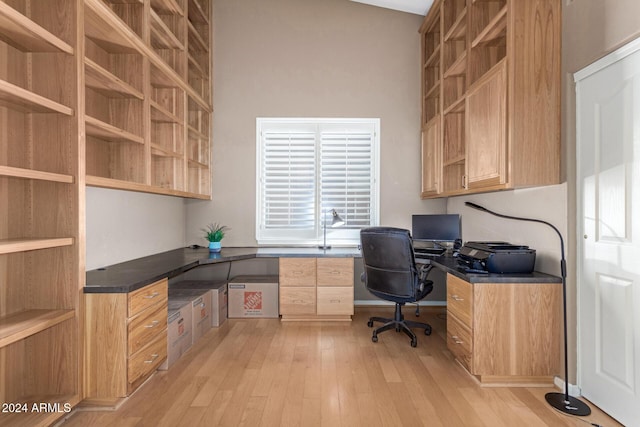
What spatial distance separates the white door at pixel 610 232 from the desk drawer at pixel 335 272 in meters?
1.91

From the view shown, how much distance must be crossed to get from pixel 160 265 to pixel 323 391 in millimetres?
1605

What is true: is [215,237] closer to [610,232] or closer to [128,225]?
[128,225]

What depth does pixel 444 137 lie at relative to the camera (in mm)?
3352

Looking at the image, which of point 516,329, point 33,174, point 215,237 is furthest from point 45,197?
point 516,329

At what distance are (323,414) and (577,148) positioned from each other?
7.44ft

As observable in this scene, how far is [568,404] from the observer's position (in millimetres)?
2025

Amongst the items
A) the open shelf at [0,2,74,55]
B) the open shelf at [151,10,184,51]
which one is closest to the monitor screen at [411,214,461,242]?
the open shelf at [151,10,184,51]

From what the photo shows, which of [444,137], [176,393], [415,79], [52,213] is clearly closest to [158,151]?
[52,213]

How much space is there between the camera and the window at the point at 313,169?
4.05 meters

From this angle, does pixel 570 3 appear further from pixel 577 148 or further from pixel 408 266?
pixel 408 266

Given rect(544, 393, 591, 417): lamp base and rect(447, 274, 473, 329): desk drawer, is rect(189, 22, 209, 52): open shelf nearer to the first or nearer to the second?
rect(447, 274, 473, 329): desk drawer

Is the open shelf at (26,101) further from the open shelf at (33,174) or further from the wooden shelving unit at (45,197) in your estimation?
the open shelf at (33,174)

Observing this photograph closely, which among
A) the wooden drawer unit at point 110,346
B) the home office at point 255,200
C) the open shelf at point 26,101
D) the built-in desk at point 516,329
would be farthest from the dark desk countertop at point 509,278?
the open shelf at point 26,101

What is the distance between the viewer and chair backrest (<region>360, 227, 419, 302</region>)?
2.81 meters
